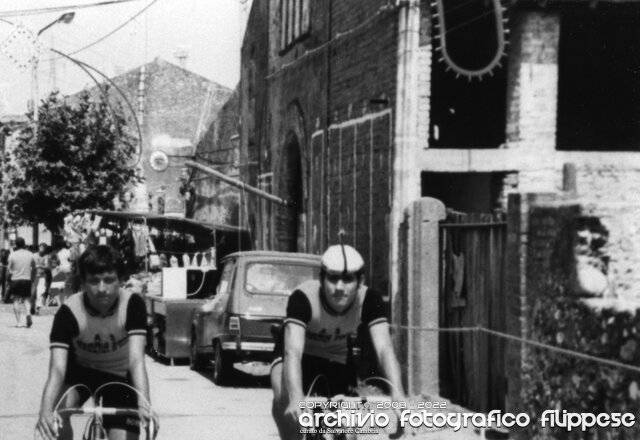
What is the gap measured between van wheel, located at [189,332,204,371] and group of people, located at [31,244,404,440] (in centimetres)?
1091

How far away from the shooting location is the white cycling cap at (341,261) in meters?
6.40

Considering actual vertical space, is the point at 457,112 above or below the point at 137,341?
above

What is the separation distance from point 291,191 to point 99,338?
19.4 m

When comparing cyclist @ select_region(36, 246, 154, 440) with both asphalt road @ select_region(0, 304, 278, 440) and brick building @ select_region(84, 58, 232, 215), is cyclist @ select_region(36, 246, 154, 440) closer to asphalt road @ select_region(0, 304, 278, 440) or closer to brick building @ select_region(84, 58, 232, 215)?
asphalt road @ select_region(0, 304, 278, 440)

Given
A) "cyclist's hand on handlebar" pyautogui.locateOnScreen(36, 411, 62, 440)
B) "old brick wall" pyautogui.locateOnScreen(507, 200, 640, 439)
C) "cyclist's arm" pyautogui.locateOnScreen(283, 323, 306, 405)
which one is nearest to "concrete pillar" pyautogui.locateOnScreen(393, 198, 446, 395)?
"old brick wall" pyautogui.locateOnScreen(507, 200, 640, 439)

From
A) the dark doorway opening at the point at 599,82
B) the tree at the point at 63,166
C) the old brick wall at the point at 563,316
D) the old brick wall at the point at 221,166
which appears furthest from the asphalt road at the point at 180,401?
the tree at the point at 63,166

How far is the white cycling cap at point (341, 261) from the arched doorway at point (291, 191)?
61.4ft

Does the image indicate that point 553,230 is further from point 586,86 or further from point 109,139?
point 109,139

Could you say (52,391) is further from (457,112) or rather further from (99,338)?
(457,112)

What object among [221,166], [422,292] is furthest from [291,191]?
[221,166]

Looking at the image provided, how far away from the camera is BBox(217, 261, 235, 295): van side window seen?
54.1ft

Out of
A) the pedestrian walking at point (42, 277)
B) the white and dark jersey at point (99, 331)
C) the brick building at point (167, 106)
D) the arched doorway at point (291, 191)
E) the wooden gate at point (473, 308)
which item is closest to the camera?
the white and dark jersey at point (99, 331)

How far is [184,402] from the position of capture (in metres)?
14.1

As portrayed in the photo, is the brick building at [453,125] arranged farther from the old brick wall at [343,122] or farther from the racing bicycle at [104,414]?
the racing bicycle at [104,414]
